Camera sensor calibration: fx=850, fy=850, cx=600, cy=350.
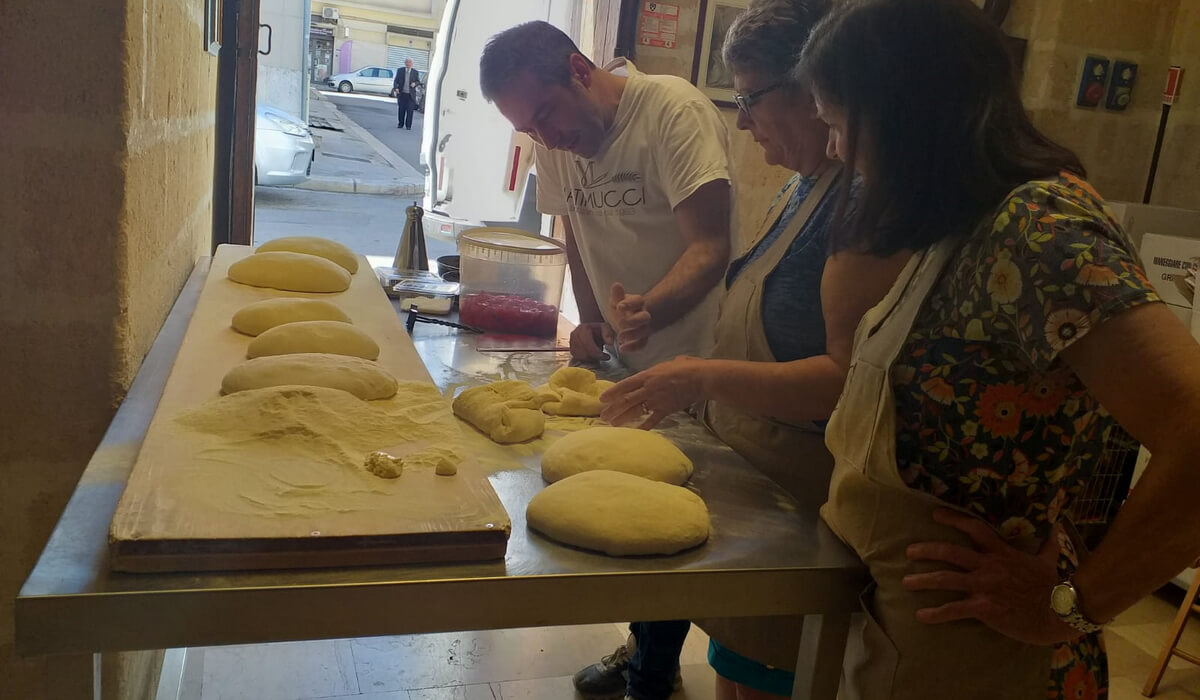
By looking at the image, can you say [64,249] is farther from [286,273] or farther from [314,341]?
[286,273]

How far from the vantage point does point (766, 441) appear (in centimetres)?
130

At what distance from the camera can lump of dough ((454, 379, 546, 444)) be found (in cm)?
122

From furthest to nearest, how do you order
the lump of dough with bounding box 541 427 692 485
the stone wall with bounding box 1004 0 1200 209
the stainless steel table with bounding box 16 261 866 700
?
1. the stone wall with bounding box 1004 0 1200 209
2. the lump of dough with bounding box 541 427 692 485
3. the stainless steel table with bounding box 16 261 866 700

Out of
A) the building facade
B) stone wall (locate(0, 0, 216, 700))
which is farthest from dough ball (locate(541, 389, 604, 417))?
the building facade

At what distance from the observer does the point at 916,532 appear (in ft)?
2.94

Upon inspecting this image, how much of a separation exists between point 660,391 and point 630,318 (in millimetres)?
385

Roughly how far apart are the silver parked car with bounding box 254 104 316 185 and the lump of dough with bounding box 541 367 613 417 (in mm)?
7477

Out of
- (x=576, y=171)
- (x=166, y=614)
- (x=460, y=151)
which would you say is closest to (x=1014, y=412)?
(x=166, y=614)

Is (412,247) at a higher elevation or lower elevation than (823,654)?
higher

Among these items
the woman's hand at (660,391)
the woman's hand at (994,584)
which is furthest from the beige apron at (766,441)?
the woman's hand at (994,584)

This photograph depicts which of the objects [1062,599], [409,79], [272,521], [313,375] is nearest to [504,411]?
[313,375]

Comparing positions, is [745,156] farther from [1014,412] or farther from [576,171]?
[1014,412]

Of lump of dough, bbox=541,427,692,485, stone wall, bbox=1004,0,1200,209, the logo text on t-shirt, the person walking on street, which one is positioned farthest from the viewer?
the person walking on street

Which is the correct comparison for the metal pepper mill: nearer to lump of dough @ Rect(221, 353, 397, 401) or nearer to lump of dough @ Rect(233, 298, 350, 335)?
lump of dough @ Rect(233, 298, 350, 335)
